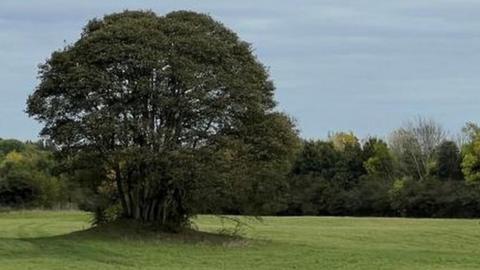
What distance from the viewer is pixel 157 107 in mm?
33969

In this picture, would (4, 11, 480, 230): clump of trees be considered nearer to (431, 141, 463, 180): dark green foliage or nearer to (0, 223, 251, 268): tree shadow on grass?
(0, 223, 251, 268): tree shadow on grass

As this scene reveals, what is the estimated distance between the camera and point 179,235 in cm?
3556

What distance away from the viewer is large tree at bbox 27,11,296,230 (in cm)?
3312

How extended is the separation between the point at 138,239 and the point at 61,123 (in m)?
5.66

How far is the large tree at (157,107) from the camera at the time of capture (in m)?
33.1

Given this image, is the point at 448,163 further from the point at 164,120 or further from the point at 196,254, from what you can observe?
the point at 196,254

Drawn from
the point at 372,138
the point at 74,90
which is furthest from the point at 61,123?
the point at 372,138

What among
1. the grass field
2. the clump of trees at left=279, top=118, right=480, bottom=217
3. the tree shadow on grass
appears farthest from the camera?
the clump of trees at left=279, top=118, right=480, bottom=217

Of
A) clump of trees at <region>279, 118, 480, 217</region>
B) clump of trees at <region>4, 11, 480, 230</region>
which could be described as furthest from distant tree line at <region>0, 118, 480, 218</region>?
clump of trees at <region>4, 11, 480, 230</region>

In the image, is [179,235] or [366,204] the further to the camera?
[366,204]

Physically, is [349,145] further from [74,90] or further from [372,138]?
[74,90]

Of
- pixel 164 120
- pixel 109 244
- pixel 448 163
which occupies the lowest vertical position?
pixel 109 244

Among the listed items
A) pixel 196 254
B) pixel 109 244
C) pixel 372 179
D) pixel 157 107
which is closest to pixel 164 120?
pixel 157 107

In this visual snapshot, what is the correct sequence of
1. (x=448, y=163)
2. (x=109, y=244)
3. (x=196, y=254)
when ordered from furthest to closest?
1. (x=448, y=163)
2. (x=109, y=244)
3. (x=196, y=254)
